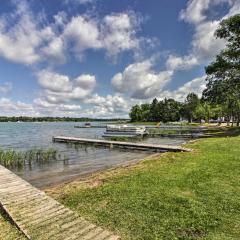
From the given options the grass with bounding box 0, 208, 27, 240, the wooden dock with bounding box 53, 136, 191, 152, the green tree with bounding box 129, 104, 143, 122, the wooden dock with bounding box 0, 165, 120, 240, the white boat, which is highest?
the green tree with bounding box 129, 104, 143, 122

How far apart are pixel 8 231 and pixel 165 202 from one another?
3.94 metres

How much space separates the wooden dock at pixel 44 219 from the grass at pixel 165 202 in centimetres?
42

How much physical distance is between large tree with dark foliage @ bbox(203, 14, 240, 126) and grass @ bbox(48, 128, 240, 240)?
2210cm

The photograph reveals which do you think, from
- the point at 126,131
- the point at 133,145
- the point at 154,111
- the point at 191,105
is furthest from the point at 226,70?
the point at 154,111

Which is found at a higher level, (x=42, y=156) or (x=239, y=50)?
(x=239, y=50)

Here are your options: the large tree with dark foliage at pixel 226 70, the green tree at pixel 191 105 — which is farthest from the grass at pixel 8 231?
the green tree at pixel 191 105

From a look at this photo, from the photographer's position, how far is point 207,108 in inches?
3438

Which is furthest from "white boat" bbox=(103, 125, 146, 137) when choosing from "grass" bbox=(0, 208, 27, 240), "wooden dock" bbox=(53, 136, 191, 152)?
"grass" bbox=(0, 208, 27, 240)

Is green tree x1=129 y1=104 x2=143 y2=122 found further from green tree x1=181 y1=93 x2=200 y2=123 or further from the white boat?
the white boat

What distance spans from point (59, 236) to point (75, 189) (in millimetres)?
4027

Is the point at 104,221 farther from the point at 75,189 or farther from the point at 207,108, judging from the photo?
the point at 207,108

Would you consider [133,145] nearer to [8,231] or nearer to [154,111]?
[8,231]

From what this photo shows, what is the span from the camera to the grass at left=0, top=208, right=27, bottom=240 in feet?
17.4

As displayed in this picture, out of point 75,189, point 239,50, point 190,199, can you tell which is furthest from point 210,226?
point 239,50
